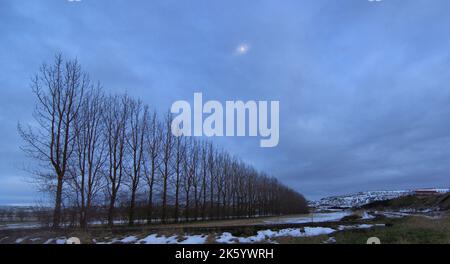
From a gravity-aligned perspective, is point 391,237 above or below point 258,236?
above

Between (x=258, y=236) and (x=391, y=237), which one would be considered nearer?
(x=391, y=237)

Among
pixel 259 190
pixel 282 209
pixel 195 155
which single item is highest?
pixel 195 155

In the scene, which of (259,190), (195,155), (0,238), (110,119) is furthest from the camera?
(259,190)

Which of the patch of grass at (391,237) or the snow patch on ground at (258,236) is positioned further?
the snow patch on ground at (258,236)

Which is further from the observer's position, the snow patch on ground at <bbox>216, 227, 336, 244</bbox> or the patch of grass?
the snow patch on ground at <bbox>216, 227, 336, 244</bbox>
